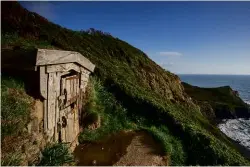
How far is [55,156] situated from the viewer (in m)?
9.64

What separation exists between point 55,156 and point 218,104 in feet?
134

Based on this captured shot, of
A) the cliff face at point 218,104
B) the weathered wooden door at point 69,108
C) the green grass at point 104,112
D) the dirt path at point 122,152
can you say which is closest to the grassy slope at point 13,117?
the weathered wooden door at point 69,108

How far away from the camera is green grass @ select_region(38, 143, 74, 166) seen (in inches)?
363

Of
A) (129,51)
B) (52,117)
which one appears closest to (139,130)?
(52,117)

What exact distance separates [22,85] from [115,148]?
5350mm

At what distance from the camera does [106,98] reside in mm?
17547

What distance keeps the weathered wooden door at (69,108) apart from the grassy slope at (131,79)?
427cm

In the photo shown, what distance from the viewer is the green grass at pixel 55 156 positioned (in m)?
9.23

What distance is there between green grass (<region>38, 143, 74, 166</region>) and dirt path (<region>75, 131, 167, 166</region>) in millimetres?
1355

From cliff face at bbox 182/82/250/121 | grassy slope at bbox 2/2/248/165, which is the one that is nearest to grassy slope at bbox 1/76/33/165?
grassy slope at bbox 2/2/248/165

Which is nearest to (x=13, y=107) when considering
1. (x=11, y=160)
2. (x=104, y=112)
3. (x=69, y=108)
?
(x=11, y=160)

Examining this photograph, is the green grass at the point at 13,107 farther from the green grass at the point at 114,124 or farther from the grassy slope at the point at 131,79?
the grassy slope at the point at 131,79

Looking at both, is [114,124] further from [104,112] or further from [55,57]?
[55,57]

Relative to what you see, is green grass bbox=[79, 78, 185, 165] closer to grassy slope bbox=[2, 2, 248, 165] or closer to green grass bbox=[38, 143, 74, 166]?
grassy slope bbox=[2, 2, 248, 165]
